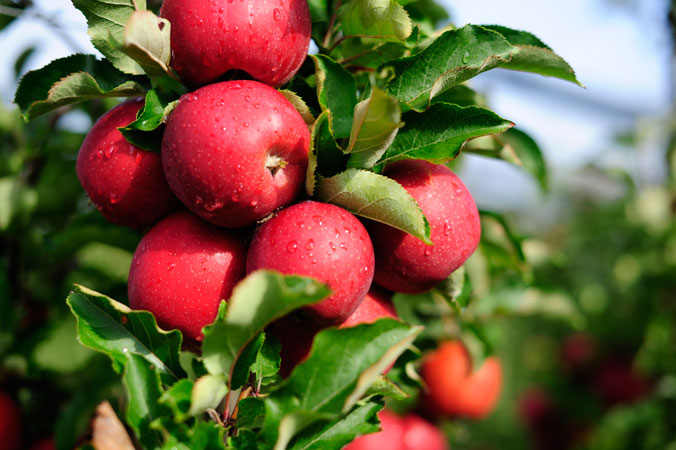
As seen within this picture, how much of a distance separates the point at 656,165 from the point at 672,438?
114cm

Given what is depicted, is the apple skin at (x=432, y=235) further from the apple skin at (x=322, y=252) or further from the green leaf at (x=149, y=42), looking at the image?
the green leaf at (x=149, y=42)

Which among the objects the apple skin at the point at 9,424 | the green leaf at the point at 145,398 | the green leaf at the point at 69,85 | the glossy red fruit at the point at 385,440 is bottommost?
the glossy red fruit at the point at 385,440

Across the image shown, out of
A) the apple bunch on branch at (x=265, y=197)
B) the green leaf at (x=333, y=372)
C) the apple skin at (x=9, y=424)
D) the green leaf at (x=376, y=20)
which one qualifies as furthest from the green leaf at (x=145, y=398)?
the apple skin at (x=9, y=424)

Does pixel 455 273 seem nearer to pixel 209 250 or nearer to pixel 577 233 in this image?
pixel 209 250

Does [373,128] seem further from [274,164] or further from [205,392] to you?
[205,392]

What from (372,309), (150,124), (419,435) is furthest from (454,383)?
(150,124)

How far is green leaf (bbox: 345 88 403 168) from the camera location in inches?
21.1

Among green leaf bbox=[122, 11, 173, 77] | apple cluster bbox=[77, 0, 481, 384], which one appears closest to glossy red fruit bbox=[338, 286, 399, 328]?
apple cluster bbox=[77, 0, 481, 384]

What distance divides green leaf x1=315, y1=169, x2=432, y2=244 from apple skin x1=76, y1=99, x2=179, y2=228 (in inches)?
7.3

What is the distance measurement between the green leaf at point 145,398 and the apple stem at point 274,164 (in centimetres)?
23

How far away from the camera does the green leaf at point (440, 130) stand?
634 millimetres

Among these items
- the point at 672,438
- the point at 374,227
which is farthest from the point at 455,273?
the point at 672,438

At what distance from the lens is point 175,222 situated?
645 millimetres

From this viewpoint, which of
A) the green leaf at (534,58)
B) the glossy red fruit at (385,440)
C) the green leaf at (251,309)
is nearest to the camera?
the green leaf at (251,309)
